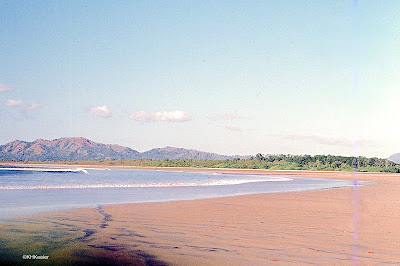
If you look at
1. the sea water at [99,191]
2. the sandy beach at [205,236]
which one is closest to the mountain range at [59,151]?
the sea water at [99,191]

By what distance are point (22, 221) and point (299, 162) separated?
82600mm

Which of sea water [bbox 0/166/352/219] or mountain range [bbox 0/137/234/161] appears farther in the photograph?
mountain range [bbox 0/137/234/161]

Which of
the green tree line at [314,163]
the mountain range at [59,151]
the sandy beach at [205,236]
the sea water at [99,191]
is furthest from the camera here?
the mountain range at [59,151]

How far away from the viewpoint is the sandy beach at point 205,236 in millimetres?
6277

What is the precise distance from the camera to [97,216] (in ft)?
33.3

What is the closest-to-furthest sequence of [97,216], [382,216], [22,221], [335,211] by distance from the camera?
1. [22,221]
2. [97,216]
3. [382,216]
4. [335,211]

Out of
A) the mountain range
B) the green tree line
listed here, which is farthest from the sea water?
the mountain range

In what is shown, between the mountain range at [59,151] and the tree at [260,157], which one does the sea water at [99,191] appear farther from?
the mountain range at [59,151]

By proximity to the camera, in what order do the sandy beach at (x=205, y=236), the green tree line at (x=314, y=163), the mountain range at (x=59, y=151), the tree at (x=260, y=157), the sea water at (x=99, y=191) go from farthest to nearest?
the mountain range at (x=59, y=151) < the tree at (x=260, y=157) < the green tree line at (x=314, y=163) < the sea water at (x=99, y=191) < the sandy beach at (x=205, y=236)

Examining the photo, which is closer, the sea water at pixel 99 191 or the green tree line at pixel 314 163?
the sea water at pixel 99 191

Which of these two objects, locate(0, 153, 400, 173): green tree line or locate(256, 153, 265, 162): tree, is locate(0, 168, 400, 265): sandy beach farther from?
locate(256, 153, 265, 162): tree

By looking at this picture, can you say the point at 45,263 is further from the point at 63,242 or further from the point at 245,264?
the point at 245,264

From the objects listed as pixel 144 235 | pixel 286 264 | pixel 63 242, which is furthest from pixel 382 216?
pixel 63 242

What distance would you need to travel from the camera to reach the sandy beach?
6.28 metres
